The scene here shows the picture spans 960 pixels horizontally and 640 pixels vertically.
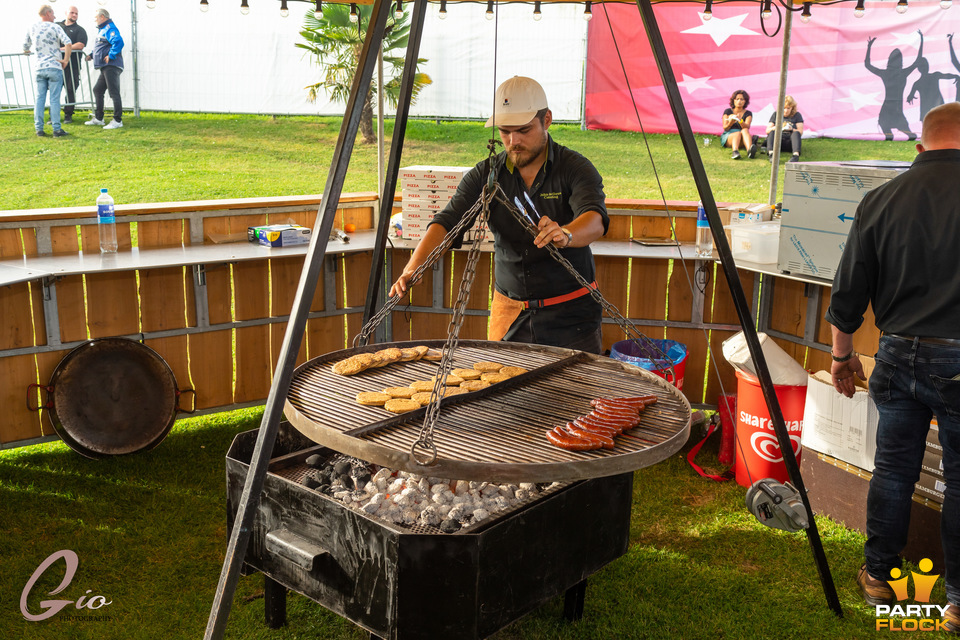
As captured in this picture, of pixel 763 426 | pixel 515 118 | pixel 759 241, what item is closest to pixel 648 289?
pixel 759 241

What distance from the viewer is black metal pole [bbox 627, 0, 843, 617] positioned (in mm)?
3344

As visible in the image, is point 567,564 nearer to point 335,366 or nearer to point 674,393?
point 674,393

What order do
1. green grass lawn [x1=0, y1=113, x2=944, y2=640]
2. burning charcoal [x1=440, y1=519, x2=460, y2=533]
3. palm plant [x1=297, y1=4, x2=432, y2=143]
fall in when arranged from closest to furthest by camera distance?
burning charcoal [x1=440, y1=519, x2=460, y2=533]
green grass lawn [x1=0, y1=113, x2=944, y2=640]
palm plant [x1=297, y1=4, x2=432, y2=143]

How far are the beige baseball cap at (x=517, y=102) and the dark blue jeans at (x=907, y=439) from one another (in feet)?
6.74

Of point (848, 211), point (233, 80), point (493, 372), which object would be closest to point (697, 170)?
point (493, 372)

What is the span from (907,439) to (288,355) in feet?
9.47

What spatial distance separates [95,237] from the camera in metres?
5.69

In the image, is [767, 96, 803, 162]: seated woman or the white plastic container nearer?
the white plastic container

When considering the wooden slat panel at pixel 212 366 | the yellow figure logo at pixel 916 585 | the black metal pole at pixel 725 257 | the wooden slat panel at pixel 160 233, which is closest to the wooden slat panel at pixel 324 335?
the wooden slat panel at pixel 212 366

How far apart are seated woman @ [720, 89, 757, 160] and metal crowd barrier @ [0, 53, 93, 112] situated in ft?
36.2

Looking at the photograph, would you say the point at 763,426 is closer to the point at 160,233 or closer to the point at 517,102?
the point at 517,102

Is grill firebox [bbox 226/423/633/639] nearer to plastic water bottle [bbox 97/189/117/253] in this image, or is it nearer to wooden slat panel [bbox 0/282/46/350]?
wooden slat panel [bbox 0/282/46/350]

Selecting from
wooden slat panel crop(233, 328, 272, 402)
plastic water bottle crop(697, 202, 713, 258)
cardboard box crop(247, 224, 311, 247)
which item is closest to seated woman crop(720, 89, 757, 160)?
plastic water bottle crop(697, 202, 713, 258)

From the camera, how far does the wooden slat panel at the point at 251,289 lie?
19.4ft
